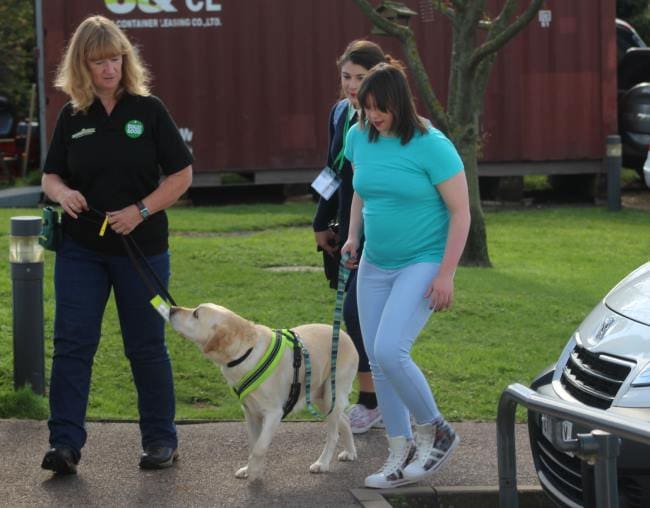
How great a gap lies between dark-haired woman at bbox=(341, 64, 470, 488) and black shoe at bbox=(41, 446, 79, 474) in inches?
50.9

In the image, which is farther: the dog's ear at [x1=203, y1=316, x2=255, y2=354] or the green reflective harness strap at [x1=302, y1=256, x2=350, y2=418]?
the green reflective harness strap at [x1=302, y1=256, x2=350, y2=418]

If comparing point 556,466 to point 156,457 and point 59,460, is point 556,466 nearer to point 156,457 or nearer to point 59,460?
point 156,457

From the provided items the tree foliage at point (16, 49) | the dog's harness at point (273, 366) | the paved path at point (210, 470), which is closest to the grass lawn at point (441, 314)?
the paved path at point (210, 470)

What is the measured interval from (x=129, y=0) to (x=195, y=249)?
710 cm

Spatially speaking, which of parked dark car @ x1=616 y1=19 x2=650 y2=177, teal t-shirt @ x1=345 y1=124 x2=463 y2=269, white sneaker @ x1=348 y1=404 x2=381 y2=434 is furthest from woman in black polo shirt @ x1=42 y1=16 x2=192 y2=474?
parked dark car @ x1=616 y1=19 x2=650 y2=177

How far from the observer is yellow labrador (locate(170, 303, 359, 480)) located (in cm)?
516

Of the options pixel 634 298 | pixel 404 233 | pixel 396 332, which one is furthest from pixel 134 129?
pixel 634 298

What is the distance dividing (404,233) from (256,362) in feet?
2.75

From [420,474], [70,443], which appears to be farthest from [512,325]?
[70,443]

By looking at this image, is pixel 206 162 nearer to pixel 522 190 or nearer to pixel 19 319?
pixel 522 190

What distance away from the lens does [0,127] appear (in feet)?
73.3

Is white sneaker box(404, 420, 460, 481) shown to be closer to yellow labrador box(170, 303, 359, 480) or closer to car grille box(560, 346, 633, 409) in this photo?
yellow labrador box(170, 303, 359, 480)

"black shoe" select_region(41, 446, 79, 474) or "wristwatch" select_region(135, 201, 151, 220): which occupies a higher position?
"wristwatch" select_region(135, 201, 151, 220)

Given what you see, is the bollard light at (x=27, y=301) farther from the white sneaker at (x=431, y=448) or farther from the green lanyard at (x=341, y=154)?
the white sneaker at (x=431, y=448)
